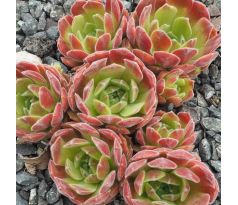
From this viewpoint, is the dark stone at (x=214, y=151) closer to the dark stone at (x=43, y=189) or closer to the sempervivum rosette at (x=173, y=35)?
the sempervivum rosette at (x=173, y=35)

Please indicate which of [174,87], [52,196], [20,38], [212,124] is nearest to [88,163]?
[52,196]

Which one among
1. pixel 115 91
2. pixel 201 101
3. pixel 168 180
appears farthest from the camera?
pixel 201 101

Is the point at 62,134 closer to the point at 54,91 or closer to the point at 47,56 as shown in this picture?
the point at 54,91

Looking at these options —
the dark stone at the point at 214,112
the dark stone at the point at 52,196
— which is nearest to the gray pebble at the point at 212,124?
the dark stone at the point at 214,112

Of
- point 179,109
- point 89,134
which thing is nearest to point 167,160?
point 89,134

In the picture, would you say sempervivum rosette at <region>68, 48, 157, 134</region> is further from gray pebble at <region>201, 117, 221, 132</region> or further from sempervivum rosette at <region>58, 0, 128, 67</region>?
gray pebble at <region>201, 117, 221, 132</region>

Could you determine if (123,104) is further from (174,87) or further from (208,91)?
(208,91)

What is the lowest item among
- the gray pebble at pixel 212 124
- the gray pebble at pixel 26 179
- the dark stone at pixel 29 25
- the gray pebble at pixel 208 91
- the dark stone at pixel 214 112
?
the gray pebble at pixel 26 179
